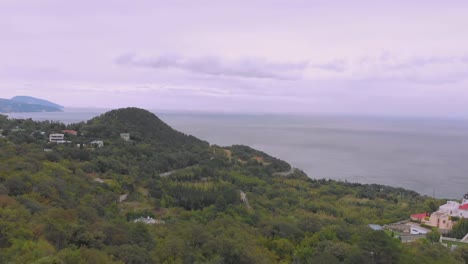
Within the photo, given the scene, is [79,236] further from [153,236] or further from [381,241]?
[381,241]

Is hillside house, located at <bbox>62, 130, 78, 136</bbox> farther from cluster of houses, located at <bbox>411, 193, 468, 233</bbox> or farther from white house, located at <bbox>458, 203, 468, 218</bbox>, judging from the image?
white house, located at <bbox>458, 203, 468, 218</bbox>

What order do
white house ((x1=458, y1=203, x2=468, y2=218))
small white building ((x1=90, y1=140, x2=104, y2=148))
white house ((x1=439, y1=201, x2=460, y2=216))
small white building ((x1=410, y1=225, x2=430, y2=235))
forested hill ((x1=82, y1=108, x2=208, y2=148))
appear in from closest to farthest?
small white building ((x1=410, y1=225, x2=430, y2=235))
white house ((x1=458, y1=203, x2=468, y2=218))
white house ((x1=439, y1=201, x2=460, y2=216))
small white building ((x1=90, y1=140, x2=104, y2=148))
forested hill ((x1=82, y1=108, x2=208, y2=148))

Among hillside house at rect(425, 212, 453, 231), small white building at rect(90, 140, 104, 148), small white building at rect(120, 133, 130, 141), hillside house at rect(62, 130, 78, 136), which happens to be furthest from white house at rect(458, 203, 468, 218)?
hillside house at rect(62, 130, 78, 136)

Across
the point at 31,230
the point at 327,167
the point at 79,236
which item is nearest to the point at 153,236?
the point at 79,236

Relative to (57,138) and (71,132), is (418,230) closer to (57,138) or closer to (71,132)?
(57,138)

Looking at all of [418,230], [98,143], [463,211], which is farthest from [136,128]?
[463,211]

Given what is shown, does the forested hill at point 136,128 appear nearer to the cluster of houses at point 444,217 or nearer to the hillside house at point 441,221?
the cluster of houses at point 444,217

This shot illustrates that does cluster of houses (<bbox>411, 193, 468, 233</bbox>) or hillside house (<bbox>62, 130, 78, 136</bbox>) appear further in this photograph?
hillside house (<bbox>62, 130, 78, 136</bbox>)
